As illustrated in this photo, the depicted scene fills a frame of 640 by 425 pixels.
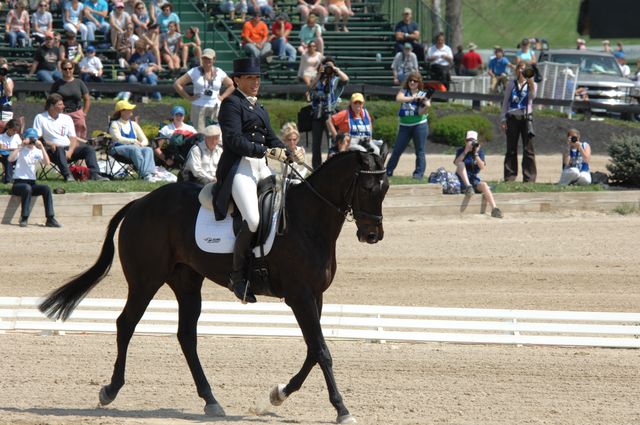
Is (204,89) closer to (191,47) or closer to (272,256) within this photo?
(191,47)

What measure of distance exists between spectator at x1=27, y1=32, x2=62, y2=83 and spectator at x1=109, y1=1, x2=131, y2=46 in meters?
2.04

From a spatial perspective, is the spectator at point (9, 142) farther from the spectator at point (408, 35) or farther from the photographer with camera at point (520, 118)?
Result: the spectator at point (408, 35)

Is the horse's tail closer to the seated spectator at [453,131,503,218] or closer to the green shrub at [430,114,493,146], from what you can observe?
the seated spectator at [453,131,503,218]

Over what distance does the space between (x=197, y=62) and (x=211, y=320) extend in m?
14.4

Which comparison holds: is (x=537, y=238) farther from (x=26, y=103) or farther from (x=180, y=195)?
(x=26, y=103)

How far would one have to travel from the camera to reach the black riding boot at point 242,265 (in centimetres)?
846

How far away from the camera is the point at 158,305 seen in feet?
38.1

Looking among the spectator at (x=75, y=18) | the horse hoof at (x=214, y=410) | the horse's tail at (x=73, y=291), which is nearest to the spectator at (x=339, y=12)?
the spectator at (x=75, y=18)

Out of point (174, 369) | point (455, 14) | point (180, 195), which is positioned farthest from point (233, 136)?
point (455, 14)

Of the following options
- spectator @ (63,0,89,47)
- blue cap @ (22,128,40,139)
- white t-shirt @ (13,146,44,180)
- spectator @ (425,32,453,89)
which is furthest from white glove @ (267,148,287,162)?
spectator @ (425,32,453,89)

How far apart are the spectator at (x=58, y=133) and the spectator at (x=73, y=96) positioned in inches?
45.8

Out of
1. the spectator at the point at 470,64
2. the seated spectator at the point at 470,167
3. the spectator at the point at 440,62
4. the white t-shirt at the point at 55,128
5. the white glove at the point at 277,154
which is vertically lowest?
the spectator at the point at 470,64

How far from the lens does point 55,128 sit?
691 inches

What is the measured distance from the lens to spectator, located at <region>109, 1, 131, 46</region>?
25484 mm
